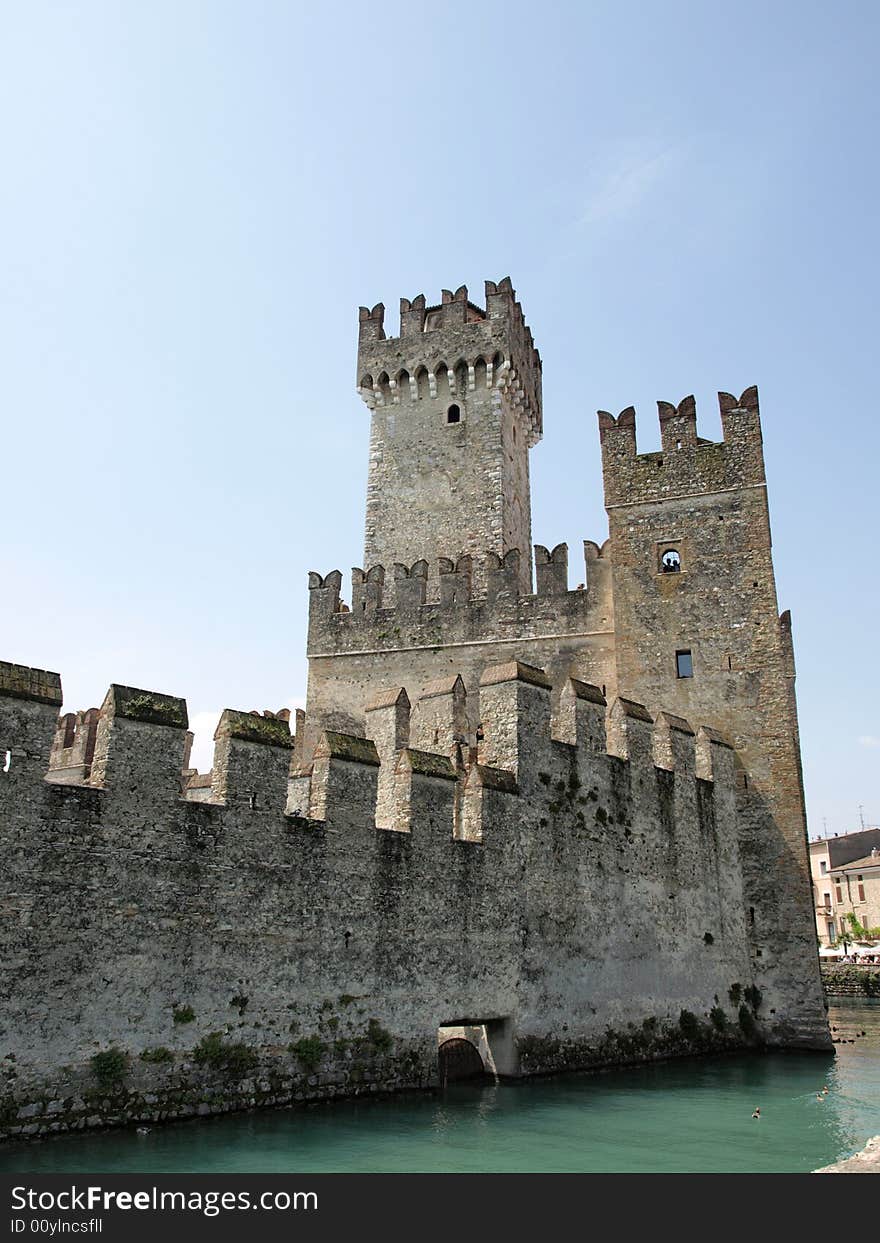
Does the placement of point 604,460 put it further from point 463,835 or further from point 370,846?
point 370,846

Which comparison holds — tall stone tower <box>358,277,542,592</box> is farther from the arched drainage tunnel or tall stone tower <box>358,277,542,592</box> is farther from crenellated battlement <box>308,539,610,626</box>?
the arched drainage tunnel

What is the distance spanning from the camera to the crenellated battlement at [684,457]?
68.3 feet

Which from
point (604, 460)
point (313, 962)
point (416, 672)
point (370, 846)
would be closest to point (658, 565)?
point (604, 460)

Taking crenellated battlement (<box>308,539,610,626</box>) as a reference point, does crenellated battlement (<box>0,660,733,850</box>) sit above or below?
below

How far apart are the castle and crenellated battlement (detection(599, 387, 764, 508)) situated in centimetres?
6

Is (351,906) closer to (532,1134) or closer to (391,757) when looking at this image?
(532,1134)

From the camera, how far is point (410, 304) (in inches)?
1153

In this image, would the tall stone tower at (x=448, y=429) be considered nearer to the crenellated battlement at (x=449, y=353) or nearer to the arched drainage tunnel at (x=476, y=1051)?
the crenellated battlement at (x=449, y=353)

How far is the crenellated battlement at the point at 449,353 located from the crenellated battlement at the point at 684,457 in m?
6.40

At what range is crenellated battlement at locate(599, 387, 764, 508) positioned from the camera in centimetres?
2083

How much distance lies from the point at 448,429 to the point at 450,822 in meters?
16.0

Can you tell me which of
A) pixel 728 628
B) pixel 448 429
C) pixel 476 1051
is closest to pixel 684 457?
pixel 728 628

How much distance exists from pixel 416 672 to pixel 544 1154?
43.2 feet

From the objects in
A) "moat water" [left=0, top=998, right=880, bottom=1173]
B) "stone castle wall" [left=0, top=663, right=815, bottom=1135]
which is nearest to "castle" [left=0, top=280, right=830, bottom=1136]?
"stone castle wall" [left=0, top=663, right=815, bottom=1135]
